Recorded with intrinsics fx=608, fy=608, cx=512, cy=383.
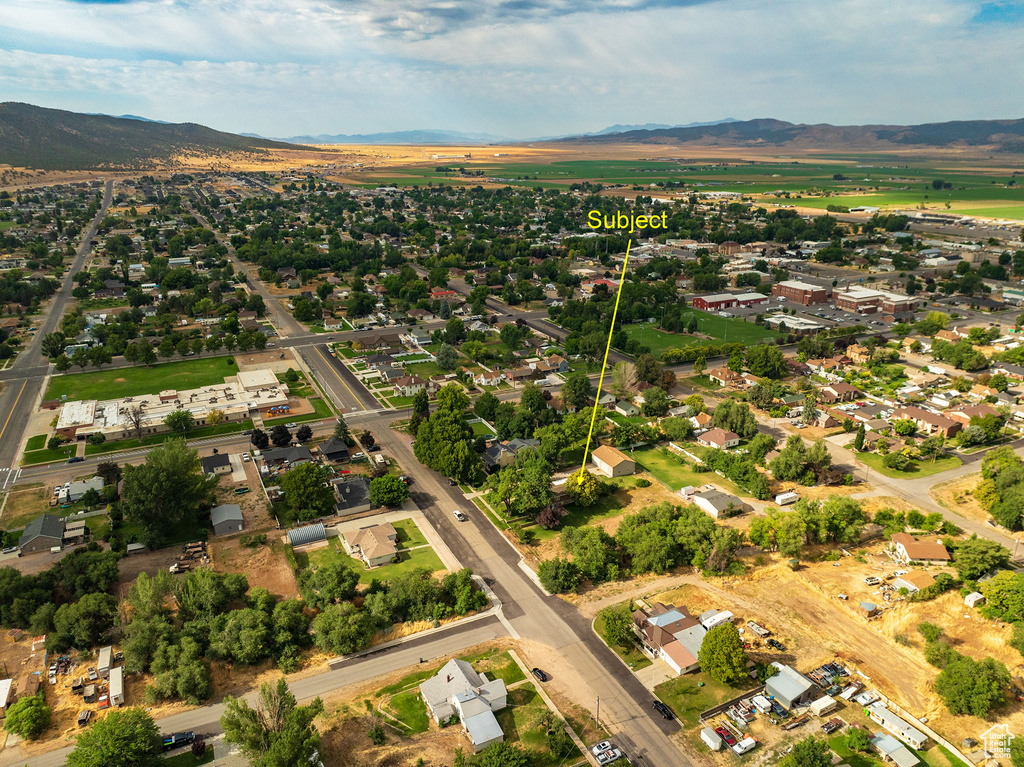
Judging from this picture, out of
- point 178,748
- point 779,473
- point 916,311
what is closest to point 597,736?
point 178,748

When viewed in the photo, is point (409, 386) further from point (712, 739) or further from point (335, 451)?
point (712, 739)

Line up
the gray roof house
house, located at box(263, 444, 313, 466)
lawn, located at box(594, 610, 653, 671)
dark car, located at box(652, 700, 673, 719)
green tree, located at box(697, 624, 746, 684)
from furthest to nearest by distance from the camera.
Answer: house, located at box(263, 444, 313, 466), the gray roof house, lawn, located at box(594, 610, 653, 671), green tree, located at box(697, 624, 746, 684), dark car, located at box(652, 700, 673, 719)

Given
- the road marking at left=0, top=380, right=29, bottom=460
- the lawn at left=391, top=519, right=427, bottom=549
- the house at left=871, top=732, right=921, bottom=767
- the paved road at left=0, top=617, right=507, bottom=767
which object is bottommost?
the paved road at left=0, top=617, right=507, bottom=767

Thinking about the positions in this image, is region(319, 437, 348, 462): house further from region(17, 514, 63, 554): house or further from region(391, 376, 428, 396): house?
region(17, 514, 63, 554): house

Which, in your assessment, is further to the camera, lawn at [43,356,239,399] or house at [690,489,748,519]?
lawn at [43,356,239,399]

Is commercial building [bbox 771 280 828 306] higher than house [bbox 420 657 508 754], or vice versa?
commercial building [bbox 771 280 828 306]

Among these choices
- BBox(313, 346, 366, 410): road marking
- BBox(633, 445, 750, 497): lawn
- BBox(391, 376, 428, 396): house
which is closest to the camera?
BBox(633, 445, 750, 497): lawn

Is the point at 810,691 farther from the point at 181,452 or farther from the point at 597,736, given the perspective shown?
the point at 181,452

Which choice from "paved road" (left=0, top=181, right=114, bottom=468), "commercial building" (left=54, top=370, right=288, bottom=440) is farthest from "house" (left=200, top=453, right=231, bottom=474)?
"paved road" (left=0, top=181, right=114, bottom=468)
